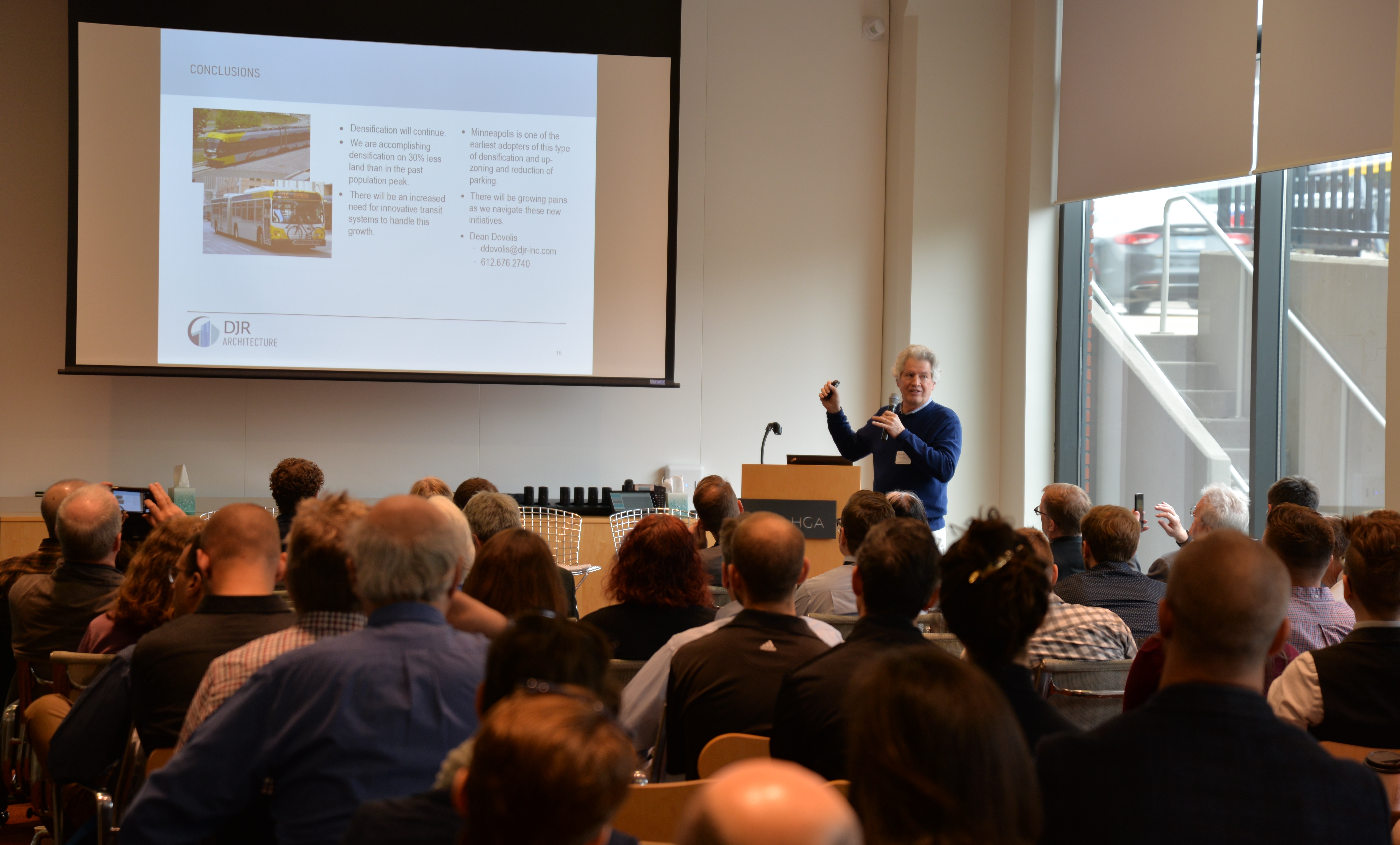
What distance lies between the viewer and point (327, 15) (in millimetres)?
5980

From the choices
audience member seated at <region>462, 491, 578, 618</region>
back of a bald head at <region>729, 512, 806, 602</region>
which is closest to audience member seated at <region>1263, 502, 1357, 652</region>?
back of a bald head at <region>729, 512, 806, 602</region>

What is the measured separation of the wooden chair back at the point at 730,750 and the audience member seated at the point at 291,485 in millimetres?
2429

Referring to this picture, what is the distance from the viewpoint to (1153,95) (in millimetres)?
5773

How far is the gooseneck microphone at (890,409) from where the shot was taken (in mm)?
4711

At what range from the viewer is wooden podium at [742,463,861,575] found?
15.0 ft

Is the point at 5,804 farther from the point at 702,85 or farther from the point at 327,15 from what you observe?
the point at 702,85

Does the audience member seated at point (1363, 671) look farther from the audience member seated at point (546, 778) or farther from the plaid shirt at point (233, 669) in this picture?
the plaid shirt at point (233, 669)

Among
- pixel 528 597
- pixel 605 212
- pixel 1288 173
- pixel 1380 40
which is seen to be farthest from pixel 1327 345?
pixel 528 597

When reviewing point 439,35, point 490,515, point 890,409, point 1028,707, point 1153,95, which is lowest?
point 1028,707

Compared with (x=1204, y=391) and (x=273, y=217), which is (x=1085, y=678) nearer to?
(x=1204, y=391)

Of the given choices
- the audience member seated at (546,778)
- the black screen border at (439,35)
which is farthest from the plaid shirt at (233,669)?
the black screen border at (439,35)

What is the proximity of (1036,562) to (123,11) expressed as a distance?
6029mm

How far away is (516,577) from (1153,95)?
501 centimetres

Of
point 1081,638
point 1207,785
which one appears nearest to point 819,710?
point 1207,785
